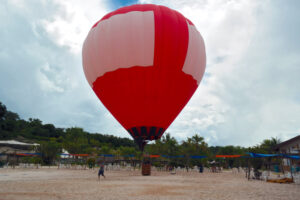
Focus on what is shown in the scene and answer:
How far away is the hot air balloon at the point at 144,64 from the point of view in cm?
1373

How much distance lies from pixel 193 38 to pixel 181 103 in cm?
446

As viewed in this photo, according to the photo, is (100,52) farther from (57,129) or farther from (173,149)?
(57,129)

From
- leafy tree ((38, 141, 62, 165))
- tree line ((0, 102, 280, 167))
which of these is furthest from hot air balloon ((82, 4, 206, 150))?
leafy tree ((38, 141, 62, 165))

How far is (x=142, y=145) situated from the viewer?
48.7ft

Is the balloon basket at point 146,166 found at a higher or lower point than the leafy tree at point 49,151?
lower

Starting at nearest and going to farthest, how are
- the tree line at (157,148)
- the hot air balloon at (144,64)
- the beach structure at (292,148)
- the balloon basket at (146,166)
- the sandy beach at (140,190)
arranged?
1. the sandy beach at (140,190)
2. the hot air balloon at (144,64)
3. the balloon basket at (146,166)
4. the beach structure at (292,148)
5. the tree line at (157,148)

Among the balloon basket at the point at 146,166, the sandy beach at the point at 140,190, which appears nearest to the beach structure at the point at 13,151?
the balloon basket at the point at 146,166

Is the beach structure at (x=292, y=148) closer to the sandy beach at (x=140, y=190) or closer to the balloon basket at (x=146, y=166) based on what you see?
the sandy beach at (x=140, y=190)

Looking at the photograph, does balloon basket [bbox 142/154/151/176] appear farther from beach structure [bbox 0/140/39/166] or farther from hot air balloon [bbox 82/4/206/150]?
beach structure [bbox 0/140/39/166]

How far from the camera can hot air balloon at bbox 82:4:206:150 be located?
45.0ft

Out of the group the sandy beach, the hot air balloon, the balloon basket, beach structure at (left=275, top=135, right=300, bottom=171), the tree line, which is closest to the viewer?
the sandy beach

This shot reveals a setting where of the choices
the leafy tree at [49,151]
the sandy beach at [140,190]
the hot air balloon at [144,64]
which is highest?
the hot air balloon at [144,64]

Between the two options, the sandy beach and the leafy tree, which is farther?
the leafy tree

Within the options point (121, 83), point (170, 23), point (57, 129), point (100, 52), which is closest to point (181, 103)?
point (121, 83)
